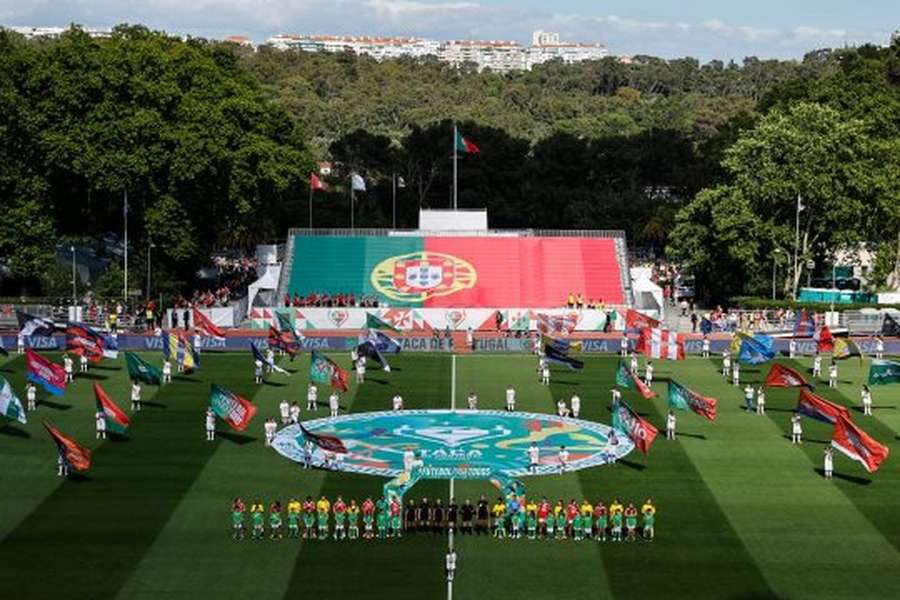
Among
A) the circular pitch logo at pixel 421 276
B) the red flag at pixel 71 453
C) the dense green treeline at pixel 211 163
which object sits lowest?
the red flag at pixel 71 453

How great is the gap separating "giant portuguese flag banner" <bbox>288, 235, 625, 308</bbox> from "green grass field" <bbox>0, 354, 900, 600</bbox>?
29.1m

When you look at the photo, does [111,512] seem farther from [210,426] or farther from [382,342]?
[382,342]

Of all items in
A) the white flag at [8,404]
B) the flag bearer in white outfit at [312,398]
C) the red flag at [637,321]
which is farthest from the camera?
the red flag at [637,321]

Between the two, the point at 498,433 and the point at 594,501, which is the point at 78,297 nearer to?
the point at 498,433

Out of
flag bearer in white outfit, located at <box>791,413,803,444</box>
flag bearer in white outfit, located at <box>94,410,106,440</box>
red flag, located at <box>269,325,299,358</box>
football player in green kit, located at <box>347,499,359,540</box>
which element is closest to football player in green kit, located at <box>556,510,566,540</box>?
football player in green kit, located at <box>347,499,359,540</box>

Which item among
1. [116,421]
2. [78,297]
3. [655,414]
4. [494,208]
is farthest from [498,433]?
[494,208]

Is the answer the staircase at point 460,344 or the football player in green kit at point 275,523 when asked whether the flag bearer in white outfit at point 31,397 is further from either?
the staircase at point 460,344

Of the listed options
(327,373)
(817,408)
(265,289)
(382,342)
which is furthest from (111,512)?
(265,289)

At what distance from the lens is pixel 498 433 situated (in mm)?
62062

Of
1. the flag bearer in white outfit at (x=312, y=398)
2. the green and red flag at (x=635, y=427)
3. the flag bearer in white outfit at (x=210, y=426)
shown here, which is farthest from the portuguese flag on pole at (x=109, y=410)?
the green and red flag at (x=635, y=427)

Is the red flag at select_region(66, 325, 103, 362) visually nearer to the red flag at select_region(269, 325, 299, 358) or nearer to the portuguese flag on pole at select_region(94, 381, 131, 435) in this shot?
the red flag at select_region(269, 325, 299, 358)

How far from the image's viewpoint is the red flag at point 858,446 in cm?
5259

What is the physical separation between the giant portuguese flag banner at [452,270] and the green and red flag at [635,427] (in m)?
40.6

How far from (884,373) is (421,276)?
127 ft
